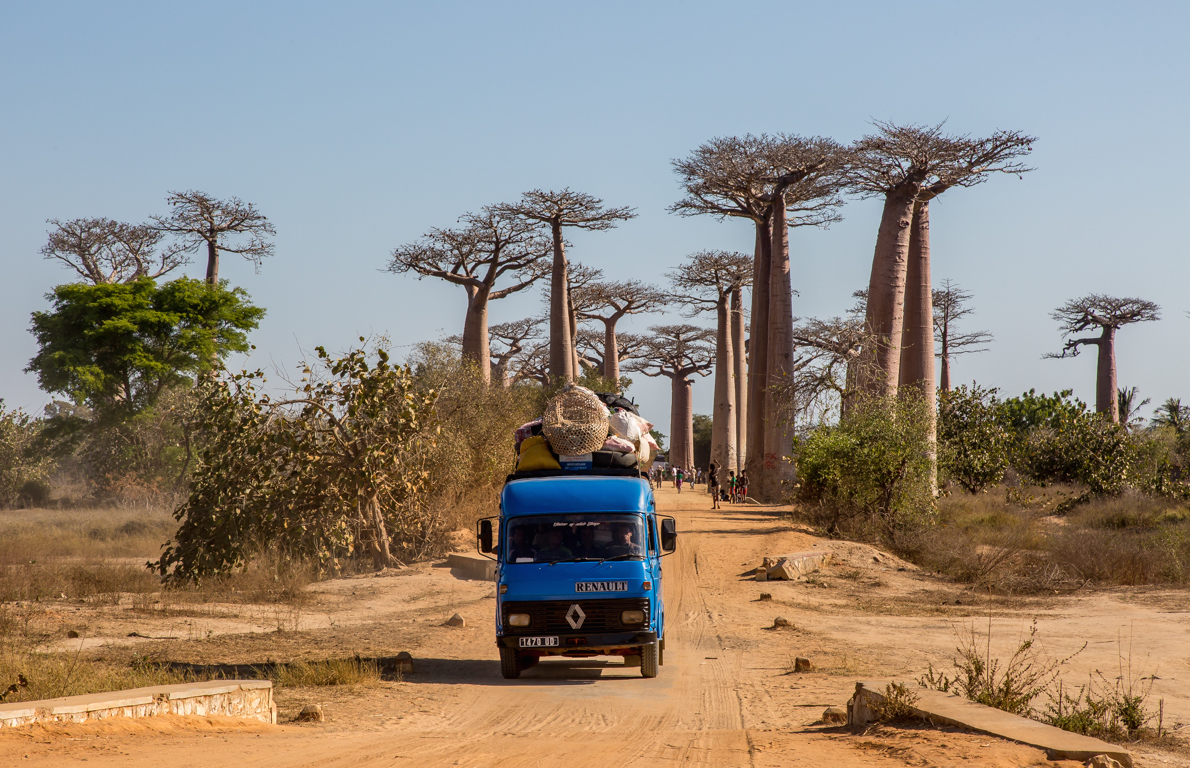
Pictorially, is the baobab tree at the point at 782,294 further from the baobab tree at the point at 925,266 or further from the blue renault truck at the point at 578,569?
the blue renault truck at the point at 578,569

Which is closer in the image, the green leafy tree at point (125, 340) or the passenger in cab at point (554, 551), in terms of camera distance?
the passenger in cab at point (554, 551)

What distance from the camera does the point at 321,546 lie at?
14469 millimetres

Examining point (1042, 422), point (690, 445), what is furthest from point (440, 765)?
point (690, 445)

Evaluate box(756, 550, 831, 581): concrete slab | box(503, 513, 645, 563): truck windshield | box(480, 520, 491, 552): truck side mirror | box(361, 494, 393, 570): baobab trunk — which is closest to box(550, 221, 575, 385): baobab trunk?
box(361, 494, 393, 570): baobab trunk

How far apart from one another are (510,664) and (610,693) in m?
1.04

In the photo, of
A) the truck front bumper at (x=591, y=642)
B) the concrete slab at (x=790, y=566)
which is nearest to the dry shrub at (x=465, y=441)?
the concrete slab at (x=790, y=566)

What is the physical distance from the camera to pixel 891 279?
24047 millimetres

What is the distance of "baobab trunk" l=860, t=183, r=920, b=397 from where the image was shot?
2353 cm

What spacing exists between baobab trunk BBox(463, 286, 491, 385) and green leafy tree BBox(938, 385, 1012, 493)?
46.5 feet

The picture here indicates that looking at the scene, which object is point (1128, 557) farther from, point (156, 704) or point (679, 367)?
point (679, 367)

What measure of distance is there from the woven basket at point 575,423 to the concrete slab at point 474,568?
712 cm

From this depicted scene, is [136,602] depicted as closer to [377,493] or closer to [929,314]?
[377,493]

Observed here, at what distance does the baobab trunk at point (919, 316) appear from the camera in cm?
2441

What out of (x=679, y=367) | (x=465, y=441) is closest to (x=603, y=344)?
(x=679, y=367)
